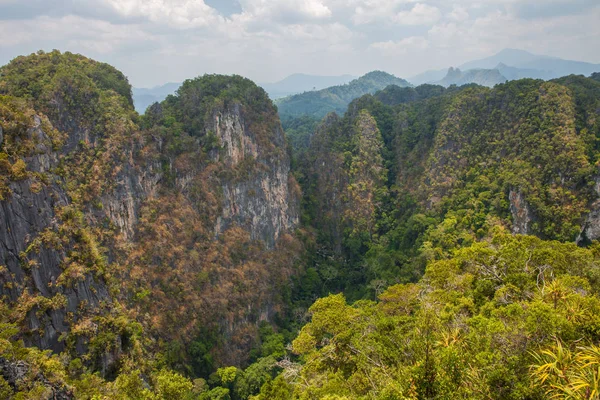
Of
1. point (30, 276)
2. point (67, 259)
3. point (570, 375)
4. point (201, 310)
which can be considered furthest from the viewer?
point (201, 310)

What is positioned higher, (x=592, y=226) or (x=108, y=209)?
(x=108, y=209)

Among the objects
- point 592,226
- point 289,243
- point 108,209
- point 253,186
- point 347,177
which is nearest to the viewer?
point 592,226

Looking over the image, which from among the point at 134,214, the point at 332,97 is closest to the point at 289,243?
the point at 134,214

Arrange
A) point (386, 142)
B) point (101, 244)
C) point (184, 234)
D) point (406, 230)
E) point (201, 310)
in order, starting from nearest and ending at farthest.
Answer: point (101, 244) < point (201, 310) < point (184, 234) < point (406, 230) < point (386, 142)

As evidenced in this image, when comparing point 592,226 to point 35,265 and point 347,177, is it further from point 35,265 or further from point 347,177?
point 35,265

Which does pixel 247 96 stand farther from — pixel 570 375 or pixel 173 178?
pixel 570 375

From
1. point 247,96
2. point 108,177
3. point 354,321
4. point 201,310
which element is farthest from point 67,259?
point 247,96
